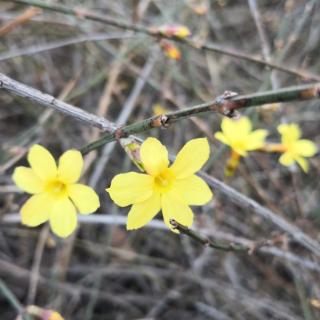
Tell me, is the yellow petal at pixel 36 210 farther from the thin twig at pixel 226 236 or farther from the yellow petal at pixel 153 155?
the thin twig at pixel 226 236

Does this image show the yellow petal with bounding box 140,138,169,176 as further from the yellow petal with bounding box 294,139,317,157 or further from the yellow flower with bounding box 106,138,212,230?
the yellow petal with bounding box 294,139,317,157

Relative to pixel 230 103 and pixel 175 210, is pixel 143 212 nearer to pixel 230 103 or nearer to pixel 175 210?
pixel 175 210

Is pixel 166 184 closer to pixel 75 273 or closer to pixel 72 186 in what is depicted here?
pixel 72 186

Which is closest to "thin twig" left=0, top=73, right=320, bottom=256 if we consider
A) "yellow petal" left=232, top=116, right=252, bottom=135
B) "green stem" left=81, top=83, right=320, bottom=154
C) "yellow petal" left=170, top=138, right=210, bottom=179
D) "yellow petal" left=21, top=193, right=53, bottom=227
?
"green stem" left=81, top=83, right=320, bottom=154

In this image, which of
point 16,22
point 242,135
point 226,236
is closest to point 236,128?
point 242,135

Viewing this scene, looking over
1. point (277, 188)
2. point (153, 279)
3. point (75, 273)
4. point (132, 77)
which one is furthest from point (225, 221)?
point (132, 77)

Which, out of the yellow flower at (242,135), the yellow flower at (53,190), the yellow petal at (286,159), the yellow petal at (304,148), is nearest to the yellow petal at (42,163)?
the yellow flower at (53,190)
